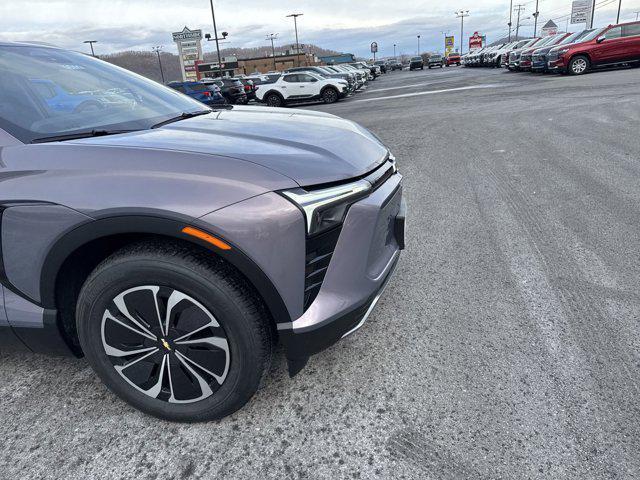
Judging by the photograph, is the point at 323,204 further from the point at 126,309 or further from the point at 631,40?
the point at 631,40

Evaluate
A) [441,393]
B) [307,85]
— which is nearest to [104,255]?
[441,393]

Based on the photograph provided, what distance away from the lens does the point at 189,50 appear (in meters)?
51.7

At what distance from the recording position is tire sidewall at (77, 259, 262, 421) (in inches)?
69.1

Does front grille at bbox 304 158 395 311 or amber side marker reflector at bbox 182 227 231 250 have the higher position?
amber side marker reflector at bbox 182 227 231 250

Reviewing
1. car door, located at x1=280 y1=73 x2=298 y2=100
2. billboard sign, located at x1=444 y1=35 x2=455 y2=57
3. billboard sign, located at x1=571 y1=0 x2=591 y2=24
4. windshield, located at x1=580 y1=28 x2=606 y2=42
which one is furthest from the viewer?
billboard sign, located at x1=444 y1=35 x2=455 y2=57

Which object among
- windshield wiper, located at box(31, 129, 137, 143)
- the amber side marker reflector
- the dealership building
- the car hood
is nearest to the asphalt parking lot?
the amber side marker reflector

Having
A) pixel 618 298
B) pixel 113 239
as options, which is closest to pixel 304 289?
pixel 113 239

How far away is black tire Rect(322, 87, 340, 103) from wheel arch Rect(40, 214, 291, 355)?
1918 centimetres

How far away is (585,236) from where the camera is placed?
365cm

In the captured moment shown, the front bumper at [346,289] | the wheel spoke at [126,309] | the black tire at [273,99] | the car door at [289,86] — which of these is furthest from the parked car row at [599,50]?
the wheel spoke at [126,309]

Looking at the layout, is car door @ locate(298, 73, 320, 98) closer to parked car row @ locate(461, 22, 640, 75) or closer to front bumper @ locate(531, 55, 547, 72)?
parked car row @ locate(461, 22, 640, 75)

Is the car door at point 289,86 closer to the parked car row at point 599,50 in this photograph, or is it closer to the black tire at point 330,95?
the black tire at point 330,95

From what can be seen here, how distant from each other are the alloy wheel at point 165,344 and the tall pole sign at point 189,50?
179ft

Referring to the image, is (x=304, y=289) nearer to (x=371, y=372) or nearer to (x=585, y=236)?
(x=371, y=372)
